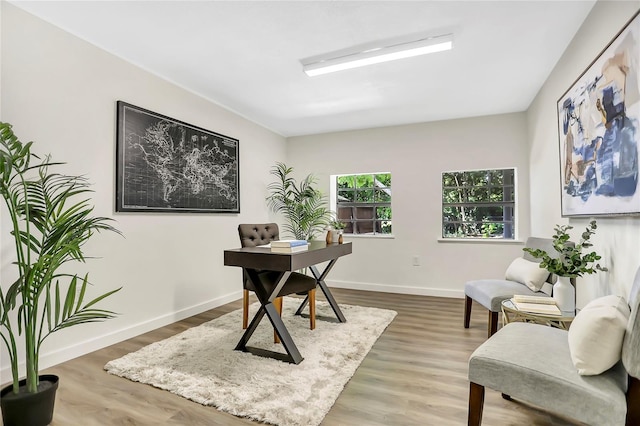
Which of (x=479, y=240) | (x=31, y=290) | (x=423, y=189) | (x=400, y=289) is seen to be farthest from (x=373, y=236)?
(x=31, y=290)

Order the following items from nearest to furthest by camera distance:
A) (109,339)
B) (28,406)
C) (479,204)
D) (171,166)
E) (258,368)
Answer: (28,406) → (258,368) → (109,339) → (171,166) → (479,204)

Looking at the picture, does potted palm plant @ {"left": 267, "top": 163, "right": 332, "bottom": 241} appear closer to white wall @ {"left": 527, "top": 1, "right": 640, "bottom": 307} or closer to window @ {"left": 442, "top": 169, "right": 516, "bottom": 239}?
window @ {"left": 442, "top": 169, "right": 516, "bottom": 239}

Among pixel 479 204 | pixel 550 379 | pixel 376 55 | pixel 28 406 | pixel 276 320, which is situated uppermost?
pixel 376 55

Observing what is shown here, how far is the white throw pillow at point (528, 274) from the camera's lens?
2549mm

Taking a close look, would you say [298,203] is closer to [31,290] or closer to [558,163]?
[558,163]

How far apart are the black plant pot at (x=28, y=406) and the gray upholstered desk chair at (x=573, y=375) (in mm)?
2042

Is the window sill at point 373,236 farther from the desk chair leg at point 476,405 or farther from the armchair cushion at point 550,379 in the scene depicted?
the desk chair leg at point 476,405

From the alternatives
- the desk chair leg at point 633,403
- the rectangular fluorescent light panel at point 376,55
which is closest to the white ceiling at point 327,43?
the rectangular fluorescent light panel at point 376,55

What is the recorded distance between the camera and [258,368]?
2.14 m

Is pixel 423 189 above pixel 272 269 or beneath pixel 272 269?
above

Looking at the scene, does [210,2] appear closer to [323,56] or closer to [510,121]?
[323,56]

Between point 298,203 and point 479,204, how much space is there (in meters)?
2.52

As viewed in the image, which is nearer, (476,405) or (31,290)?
(476,405)

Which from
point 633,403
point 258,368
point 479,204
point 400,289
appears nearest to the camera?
point 633,403
